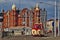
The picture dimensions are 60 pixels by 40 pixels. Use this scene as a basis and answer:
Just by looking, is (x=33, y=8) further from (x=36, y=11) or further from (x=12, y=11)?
(x=12, y=11)

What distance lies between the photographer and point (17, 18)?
2058 inches

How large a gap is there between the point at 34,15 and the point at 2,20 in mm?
8524

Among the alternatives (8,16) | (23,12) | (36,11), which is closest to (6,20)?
(8,16)

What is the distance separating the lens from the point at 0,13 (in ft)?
167

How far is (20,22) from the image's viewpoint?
171 feet

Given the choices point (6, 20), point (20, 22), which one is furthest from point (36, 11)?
point (6, 20)

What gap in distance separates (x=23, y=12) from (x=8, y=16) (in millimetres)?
4203

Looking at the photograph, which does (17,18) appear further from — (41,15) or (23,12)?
(41,15)

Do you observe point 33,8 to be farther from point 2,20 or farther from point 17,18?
point 2,20

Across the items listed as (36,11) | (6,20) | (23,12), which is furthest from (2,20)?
(36,11)

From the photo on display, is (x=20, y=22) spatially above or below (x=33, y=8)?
below

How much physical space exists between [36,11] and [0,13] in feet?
30.7

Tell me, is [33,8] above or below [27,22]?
above

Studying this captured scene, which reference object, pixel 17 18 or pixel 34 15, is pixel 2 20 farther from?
pixel 34 15
